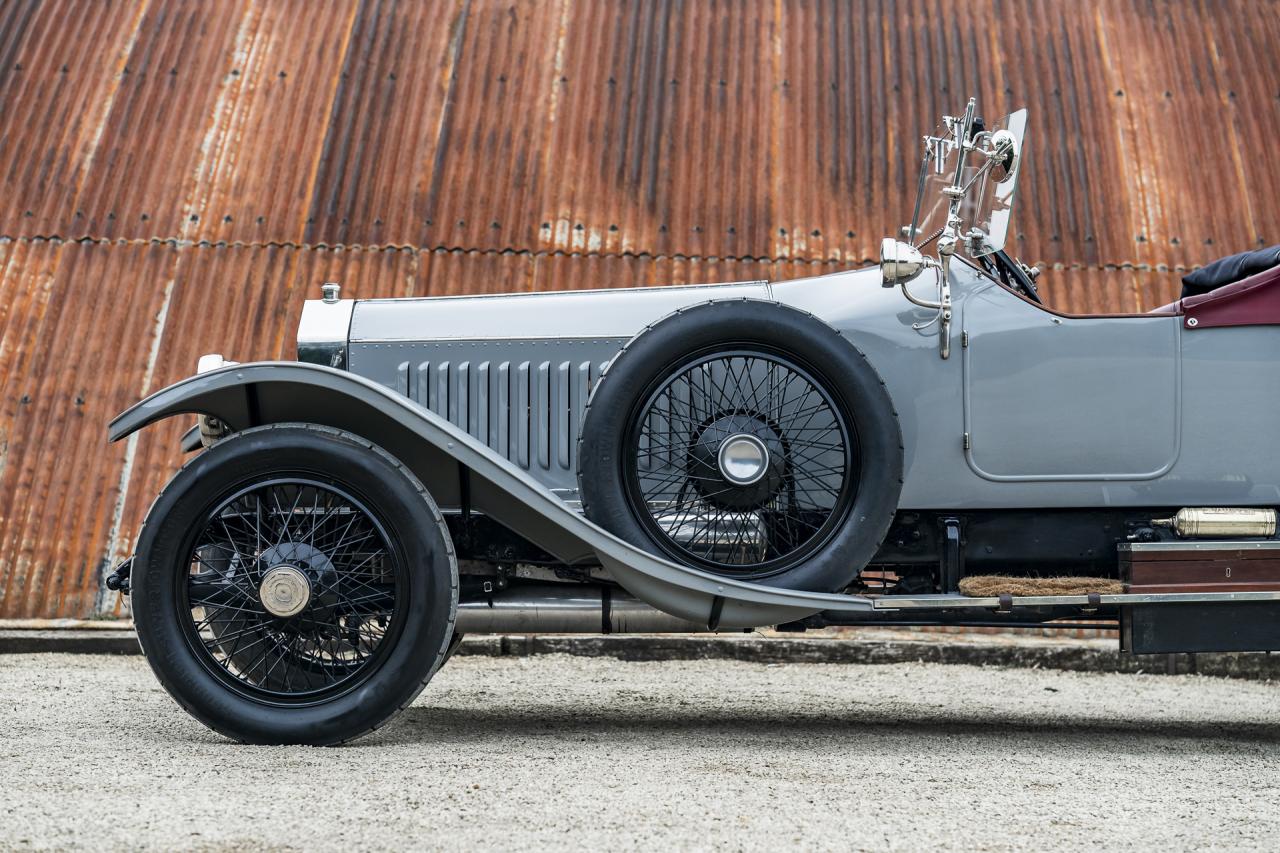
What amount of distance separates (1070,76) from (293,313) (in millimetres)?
5415

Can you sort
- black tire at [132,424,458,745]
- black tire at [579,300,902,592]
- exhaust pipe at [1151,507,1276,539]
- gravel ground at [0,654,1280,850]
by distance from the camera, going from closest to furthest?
gravel ground at [0,654,1280,850]
black tire at [132,424,458,745]
black tire at [579,300,902,592]
exhaust pipe at [1151,507,1276,539]

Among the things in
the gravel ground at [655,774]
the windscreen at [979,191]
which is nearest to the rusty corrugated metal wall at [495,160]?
the gravel ground at [655,774]

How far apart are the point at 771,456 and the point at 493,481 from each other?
2.88ft

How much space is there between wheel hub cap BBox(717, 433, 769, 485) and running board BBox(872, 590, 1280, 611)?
0.54 meters

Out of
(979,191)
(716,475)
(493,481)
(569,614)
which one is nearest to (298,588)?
(493,481)

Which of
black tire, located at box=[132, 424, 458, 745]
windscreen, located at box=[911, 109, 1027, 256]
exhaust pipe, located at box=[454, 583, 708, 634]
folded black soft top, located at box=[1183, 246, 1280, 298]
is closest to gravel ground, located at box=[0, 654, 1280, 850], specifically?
black tire, located at box=[132, 424, 458, 745]

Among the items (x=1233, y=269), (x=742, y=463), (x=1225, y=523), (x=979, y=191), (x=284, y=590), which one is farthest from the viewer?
(x=979, y=191)

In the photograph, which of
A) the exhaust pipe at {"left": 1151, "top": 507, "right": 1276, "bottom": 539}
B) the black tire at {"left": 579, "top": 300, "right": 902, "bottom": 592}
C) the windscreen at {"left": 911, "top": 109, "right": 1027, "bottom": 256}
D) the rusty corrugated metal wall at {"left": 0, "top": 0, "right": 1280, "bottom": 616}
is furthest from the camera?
the rusty corrugated metal wall at {"left": 0, "top": 0, "right": 1280, "bottom": 616}

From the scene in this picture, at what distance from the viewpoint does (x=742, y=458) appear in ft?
12.9

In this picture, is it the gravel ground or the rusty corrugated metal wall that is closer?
the gravel ground

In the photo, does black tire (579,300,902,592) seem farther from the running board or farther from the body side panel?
the body side panel

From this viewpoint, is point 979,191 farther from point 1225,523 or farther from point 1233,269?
point 1225,523

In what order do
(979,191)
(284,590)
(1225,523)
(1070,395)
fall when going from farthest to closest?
1. (979,191)
2. (1070,395)
3. (1225,523)
4. (284,590)

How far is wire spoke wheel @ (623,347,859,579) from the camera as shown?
395 centimetres
